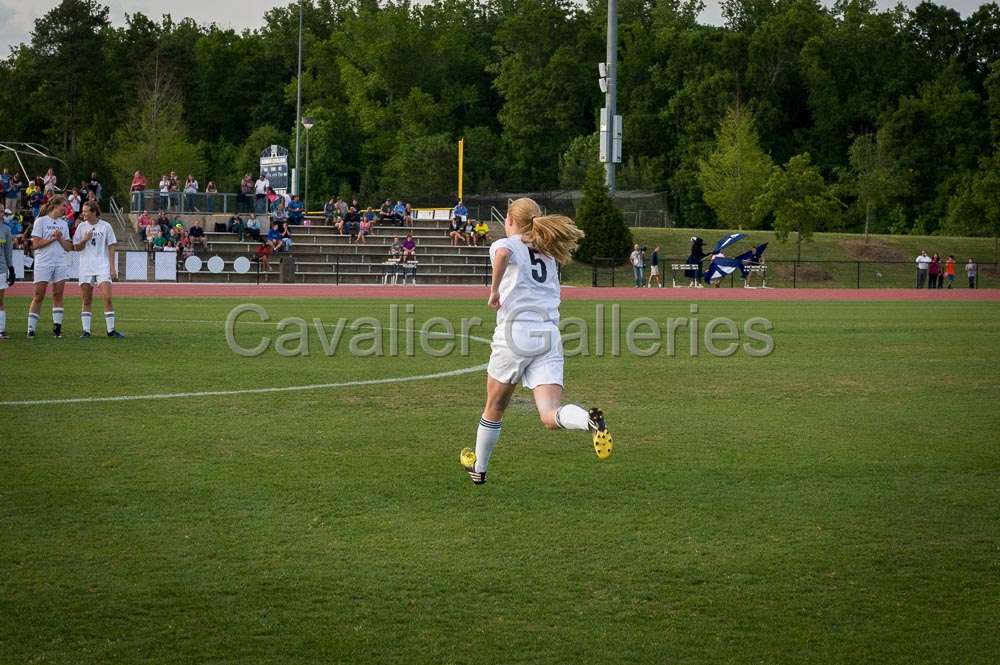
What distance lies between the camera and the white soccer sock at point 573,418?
7645mm

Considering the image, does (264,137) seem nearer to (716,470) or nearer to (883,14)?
(883,14)

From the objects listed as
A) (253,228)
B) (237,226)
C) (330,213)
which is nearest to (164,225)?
(237,226)

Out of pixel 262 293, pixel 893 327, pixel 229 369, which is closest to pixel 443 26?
pixel 262 293

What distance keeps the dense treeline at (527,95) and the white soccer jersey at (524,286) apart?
72.5 meters

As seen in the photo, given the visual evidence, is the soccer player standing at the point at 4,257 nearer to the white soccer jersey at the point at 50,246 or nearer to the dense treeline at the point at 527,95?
the white soccer jersey at the point at 50,246

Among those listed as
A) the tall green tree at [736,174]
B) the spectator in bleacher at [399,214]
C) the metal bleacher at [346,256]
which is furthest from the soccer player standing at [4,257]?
the tall green tree at [736,174]

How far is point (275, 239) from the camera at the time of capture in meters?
47.2

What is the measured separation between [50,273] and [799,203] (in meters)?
43.3

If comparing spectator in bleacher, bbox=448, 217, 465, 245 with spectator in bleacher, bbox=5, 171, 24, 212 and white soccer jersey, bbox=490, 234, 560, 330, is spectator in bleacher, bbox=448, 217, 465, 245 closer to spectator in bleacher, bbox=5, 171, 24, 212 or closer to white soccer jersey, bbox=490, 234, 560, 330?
spectator in bleacher, bbox=5, 171, 24, 212

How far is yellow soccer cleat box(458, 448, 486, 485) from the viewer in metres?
7.95

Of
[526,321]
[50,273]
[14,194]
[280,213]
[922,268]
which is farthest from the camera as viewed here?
[922,268]

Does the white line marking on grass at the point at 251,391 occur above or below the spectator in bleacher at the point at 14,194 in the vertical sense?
below

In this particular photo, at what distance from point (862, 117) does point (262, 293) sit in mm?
69192

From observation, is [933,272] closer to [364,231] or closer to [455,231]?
[455,231]
